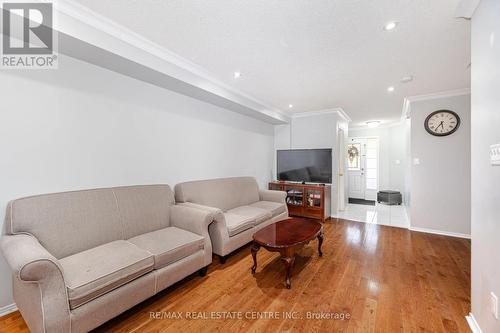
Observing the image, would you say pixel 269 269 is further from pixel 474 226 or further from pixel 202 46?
pixel 202 46

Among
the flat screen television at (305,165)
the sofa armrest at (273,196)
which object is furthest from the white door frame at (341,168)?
the sofa armrest at (273,196)

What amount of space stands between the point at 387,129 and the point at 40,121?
7615 mm

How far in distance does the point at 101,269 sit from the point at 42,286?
31 cm

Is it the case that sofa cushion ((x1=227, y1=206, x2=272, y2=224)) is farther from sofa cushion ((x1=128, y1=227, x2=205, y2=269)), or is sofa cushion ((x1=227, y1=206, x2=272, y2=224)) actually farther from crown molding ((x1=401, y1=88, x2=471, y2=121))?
crown molding ((x1=401, y1=88, x2=471, y2=121))

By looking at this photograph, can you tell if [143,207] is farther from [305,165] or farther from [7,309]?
[305,165]

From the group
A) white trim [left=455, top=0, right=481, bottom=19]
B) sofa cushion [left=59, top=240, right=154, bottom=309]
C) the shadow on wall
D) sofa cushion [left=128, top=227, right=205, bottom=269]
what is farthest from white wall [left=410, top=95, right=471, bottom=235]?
sofa cushion [left=59, top=240, right=154, bottom=309]

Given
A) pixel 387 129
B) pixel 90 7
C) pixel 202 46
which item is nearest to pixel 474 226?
pixel 202 46

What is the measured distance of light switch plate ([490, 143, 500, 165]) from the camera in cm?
121

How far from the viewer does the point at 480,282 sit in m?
1.45

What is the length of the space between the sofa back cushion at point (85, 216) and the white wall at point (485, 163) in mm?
2799

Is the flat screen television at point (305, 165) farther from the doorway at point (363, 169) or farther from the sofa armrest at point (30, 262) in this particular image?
the sofa armrest at point (30, 262)

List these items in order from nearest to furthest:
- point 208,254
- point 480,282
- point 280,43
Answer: point 480,282 < point 280,43 < point 208,254

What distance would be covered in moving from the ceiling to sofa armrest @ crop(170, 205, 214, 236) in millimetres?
1767

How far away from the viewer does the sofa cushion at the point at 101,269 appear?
1371mm
